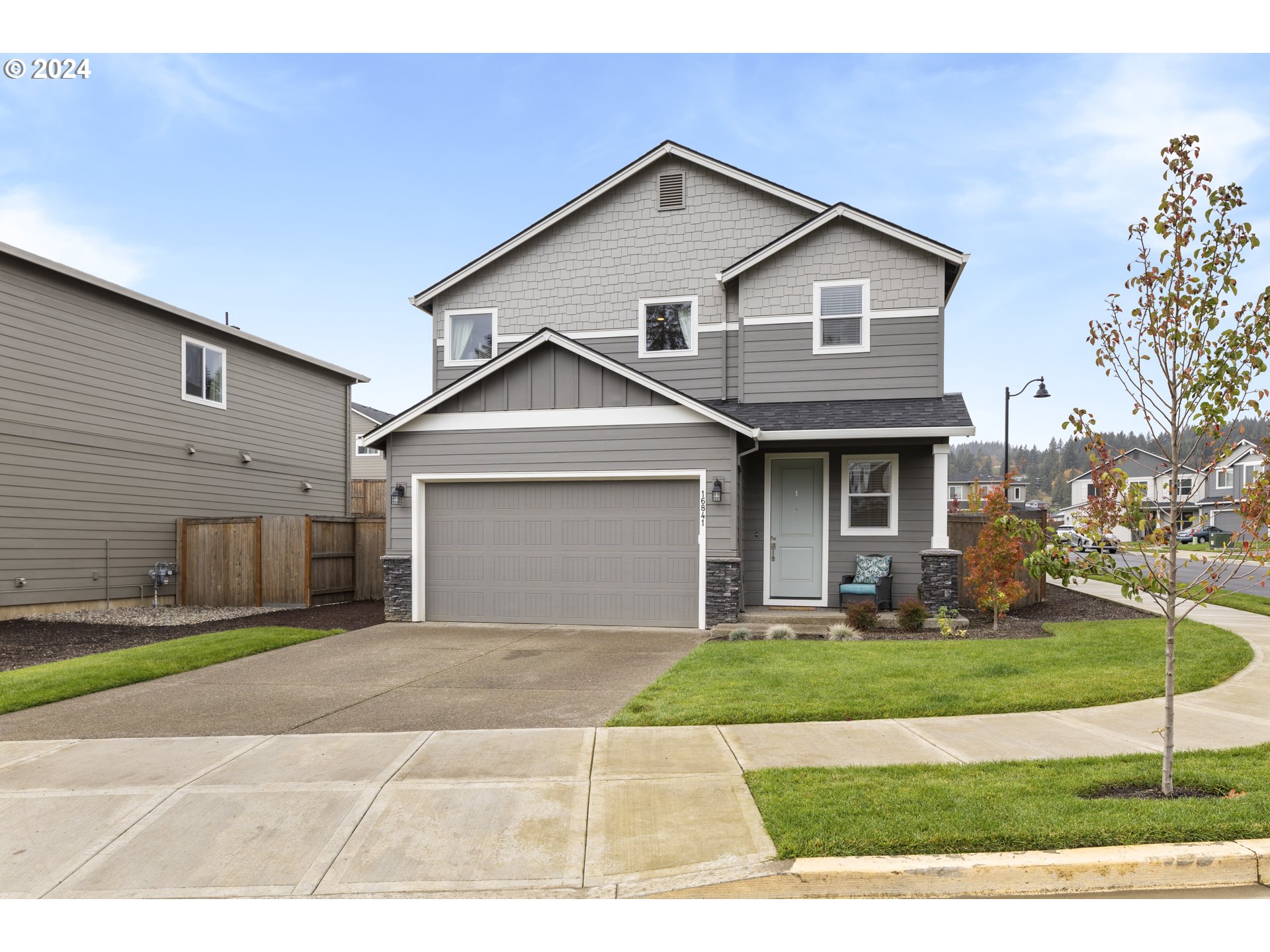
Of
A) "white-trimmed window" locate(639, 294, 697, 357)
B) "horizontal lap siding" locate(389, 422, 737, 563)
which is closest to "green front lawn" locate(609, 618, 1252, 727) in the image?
"horizontal lap siding" locate(389, 422, 737, 563)

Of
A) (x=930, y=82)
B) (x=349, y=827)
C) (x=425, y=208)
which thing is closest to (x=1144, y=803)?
(x=349, y=827)

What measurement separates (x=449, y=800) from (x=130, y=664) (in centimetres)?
640

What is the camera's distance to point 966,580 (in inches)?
459

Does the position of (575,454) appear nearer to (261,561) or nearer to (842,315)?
(842,315)

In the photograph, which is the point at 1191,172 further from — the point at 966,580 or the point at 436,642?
the point at 436,642

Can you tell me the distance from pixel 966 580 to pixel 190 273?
80.2ft

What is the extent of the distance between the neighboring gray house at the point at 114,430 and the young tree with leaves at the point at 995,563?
15.8 m

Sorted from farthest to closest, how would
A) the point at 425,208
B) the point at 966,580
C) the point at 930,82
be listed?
1. the point at 425,208
2. the point at 930,82
3. the point at 966,580

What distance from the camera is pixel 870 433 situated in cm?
1205

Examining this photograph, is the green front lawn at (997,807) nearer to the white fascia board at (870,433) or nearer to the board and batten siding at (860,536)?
the white fascia board at (870,433)

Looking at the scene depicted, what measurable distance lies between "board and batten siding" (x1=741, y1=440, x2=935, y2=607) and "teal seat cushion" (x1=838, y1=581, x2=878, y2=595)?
51cm

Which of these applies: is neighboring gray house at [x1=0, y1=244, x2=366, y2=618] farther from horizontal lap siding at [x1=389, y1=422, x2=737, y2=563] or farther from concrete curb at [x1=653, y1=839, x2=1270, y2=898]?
concrete curb at [x1=653, y1=839, x2=1270, y2=898]

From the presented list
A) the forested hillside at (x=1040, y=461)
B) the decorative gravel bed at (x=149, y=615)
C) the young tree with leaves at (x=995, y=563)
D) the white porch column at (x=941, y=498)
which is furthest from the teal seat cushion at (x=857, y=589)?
the forested hillside at (x=1040, y=461)

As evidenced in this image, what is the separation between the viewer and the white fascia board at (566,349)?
468 inches
